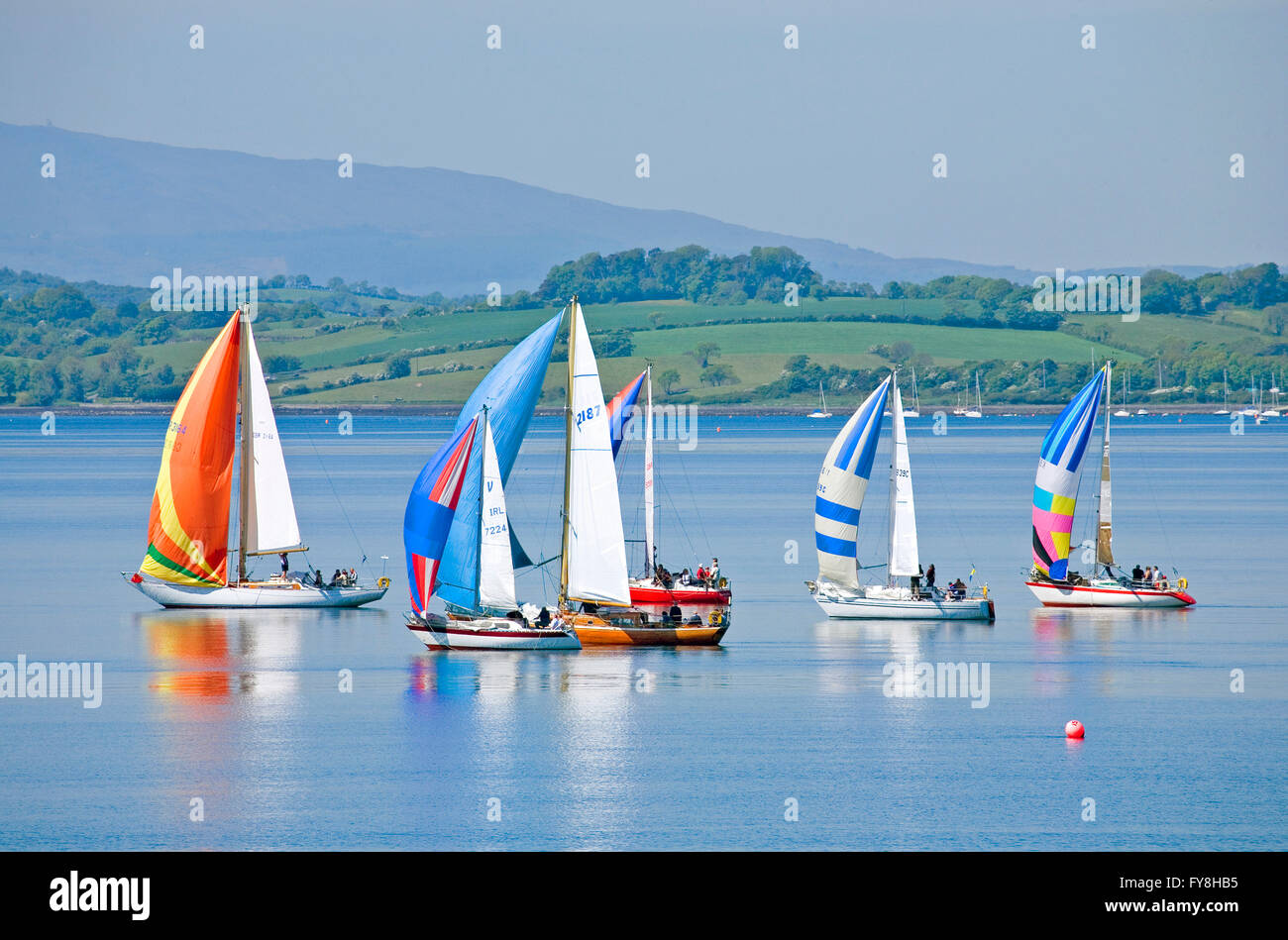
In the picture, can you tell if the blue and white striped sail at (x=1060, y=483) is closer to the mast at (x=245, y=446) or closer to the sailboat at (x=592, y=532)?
the sailboat at (x=592, y=532)

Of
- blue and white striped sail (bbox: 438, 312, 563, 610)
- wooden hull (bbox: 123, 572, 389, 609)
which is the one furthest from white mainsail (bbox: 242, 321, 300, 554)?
blue and white striped sail (bbox: 438, 312, 563, 610)

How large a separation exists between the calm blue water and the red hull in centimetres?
144

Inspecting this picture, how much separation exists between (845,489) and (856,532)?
60.2 inches

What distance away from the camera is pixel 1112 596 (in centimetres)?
6391

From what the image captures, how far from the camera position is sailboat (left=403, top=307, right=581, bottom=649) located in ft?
166

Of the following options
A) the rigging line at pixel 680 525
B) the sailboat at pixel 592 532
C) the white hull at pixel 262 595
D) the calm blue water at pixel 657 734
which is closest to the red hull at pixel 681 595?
the calm blue water at pixel 657 734

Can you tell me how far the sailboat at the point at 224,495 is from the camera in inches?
2467

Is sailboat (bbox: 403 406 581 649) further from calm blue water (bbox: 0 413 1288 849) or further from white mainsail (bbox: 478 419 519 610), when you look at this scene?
calm blue water (bbox: 0 413 1288 849)

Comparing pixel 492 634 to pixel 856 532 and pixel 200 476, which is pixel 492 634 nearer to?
pixel 856 532

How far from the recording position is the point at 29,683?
49.9 metres

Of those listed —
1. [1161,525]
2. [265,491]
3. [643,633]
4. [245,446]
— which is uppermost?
[245,446]

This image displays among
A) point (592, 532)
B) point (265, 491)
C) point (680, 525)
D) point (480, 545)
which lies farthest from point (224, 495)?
point (680, 525)

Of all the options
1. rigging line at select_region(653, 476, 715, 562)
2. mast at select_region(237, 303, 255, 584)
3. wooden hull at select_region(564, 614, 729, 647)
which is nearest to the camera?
wooden hull at select_region(564, 614, 729, 647)

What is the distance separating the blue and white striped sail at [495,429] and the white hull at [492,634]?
0.75 m
